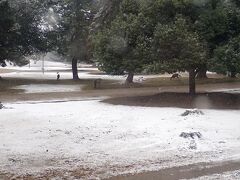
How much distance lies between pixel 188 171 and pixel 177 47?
39.2ft

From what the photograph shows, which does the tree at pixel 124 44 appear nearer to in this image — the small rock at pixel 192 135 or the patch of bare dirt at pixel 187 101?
the patch of bare dirt at pixel 187 101

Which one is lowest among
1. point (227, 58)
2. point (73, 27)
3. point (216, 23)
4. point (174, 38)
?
point (227, 58)

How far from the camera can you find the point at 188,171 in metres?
9.59

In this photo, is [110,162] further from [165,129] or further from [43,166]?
[165,129]

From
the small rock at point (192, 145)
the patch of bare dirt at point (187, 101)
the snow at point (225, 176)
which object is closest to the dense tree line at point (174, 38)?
the patch of bare dirt at point (187, 101)

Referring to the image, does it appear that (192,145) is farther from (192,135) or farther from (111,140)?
(111,140)

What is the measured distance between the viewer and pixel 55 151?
37.2ft

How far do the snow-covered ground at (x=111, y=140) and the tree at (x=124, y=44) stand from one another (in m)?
4.41

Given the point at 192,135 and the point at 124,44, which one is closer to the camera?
the point at 192,135

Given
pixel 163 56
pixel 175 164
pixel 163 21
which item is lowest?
pixel 175 164

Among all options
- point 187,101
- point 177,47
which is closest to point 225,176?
point 177,47

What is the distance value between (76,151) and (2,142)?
2237mm

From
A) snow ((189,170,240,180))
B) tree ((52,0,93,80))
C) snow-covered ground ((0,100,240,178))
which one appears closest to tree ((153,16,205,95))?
snow-covered ground ((0,100,240,178))

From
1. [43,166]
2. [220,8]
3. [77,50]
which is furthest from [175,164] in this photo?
[77,50]
